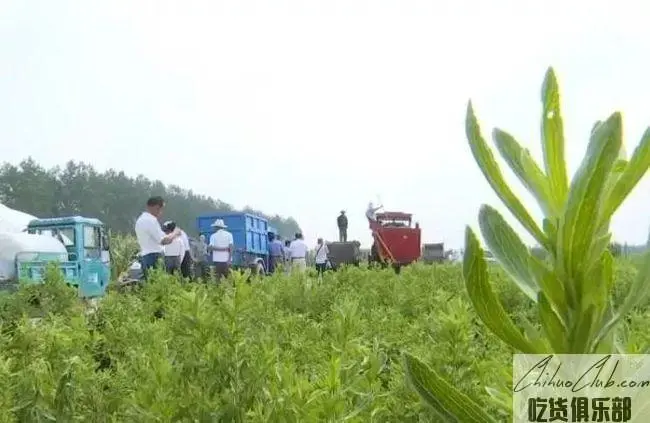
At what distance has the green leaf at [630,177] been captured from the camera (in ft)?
1.64

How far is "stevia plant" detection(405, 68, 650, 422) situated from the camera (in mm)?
513

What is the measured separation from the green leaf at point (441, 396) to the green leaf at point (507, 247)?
0.29 feet

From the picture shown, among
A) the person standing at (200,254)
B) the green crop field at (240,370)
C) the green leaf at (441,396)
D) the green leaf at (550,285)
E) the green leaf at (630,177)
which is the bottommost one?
the green crop field at (240,370)

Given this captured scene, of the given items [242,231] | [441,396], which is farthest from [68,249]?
[441,396]

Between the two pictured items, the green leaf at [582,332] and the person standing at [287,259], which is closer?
the green leaf at [582,332]

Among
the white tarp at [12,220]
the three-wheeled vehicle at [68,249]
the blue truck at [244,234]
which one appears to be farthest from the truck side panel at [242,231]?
the three-wheeled vehicle at [68,249]

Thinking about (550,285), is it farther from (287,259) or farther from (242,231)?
(242,231)

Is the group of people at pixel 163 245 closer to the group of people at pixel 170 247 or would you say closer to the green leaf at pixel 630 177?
Result: the group of people at pixel 170 247

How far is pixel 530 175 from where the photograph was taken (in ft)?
1.83

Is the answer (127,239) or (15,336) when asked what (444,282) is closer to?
(15,336)

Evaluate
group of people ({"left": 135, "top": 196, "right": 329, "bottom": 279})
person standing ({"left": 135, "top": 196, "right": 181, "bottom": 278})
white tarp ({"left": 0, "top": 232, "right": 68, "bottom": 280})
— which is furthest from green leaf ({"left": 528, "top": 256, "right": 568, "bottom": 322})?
white tarp ({"left": 0, "top": 232, "right": 68, "bottom": 280})

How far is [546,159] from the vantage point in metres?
0.54

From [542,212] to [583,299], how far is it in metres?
0.07

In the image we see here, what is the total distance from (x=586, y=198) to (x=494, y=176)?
0.07m
